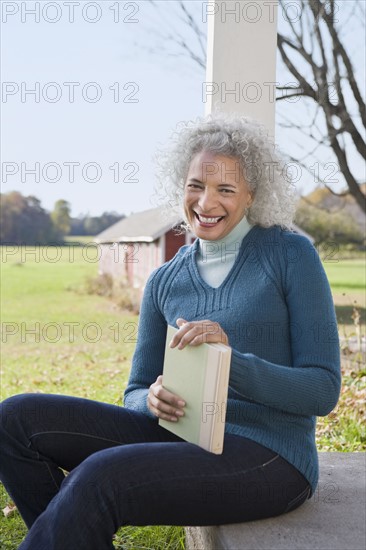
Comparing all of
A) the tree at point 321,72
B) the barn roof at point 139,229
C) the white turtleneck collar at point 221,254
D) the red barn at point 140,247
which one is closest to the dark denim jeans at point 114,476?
the white turtleneck collar at point 221,254

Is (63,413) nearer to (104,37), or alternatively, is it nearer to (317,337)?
(317,337)

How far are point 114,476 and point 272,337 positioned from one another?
0.48 metres

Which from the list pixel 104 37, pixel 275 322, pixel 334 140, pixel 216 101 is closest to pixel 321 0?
pixel 334 140

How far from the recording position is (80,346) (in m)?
9.67

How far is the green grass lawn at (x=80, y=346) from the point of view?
2908 mm

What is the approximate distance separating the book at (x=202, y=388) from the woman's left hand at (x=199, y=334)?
0.05 ft

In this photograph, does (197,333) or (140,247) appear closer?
(197,333)

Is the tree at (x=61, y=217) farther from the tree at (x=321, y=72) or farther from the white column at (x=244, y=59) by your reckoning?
the white column at (x=244, y=59)

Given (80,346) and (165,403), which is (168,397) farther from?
(80,346)

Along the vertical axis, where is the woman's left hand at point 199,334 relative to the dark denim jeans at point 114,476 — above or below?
above

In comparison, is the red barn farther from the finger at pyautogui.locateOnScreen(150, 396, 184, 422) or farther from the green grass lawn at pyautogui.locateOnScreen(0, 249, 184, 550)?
the finger at pyautogui.locateOnScreen(150, 396, 184, 422)

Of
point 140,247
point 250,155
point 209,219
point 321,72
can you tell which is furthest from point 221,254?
point 140,247

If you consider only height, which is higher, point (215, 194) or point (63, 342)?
point (215, 194)

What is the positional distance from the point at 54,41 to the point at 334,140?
1121cm
